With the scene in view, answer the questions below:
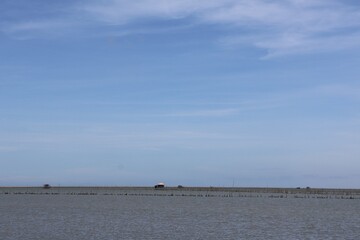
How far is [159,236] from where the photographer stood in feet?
181

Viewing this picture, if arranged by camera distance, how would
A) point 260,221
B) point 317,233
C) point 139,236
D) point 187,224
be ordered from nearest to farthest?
point 139,236, point 317,233, point 187,224, point 260,221

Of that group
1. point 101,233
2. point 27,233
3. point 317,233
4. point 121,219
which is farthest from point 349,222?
point 27,233

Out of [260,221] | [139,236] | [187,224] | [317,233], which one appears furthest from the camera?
[260,221]

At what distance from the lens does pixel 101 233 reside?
57594 millimetres

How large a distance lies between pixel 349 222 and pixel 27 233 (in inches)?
1640

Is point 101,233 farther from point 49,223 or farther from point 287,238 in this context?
point 287,238

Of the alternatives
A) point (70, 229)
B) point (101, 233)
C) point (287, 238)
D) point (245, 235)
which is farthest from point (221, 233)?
point (70, 229)

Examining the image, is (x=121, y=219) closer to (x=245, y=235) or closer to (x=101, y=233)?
(x=101, y=233)

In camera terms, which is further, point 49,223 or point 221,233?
point 49,223

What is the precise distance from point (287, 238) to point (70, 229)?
72.7 feet

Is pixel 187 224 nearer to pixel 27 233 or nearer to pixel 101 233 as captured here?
pixel 101 233

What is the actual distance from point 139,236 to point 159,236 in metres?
1.87

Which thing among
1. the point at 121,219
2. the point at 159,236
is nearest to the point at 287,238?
the point at 159,236

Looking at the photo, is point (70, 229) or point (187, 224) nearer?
point (70, 229)
